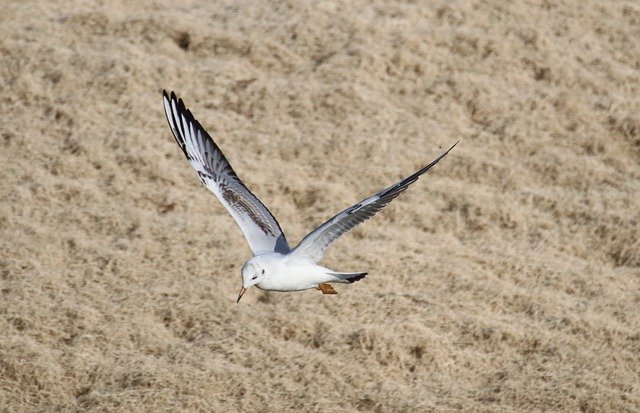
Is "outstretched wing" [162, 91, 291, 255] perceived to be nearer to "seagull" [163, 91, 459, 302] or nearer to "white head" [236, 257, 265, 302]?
"seagull" [163, 91, 459, 302]

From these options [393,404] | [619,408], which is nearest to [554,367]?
[619,408]

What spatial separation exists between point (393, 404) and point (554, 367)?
1.17 metres

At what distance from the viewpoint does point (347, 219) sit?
515cm

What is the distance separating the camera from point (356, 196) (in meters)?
8.20

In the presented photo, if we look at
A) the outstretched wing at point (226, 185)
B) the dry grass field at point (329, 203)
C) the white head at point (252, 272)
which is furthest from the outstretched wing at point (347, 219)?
the dry grass field at point (329, 203)

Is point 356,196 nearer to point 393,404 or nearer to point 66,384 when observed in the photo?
point 393,404

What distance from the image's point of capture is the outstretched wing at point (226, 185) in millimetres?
5836

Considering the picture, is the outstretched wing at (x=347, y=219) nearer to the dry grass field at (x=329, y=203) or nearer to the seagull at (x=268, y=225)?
the seagull at (x=268, y=225)

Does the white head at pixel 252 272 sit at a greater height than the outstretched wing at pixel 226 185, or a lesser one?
lesser

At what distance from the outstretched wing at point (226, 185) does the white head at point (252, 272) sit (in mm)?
378

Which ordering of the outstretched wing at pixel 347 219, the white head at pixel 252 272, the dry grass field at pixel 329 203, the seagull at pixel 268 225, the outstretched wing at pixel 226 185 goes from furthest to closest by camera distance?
1. the dry grass field at pixel 329 203
2. the outstretched wing at pixel 226 185
3. the white head at pixel 252 272
4. the seagull at pixel 268 225
5. the outstretched wing at pixel 347 219

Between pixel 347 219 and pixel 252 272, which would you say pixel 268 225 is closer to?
pixel 252 272

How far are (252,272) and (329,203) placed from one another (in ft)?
9.47

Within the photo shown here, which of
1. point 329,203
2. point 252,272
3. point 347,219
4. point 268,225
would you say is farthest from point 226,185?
point 329,203
